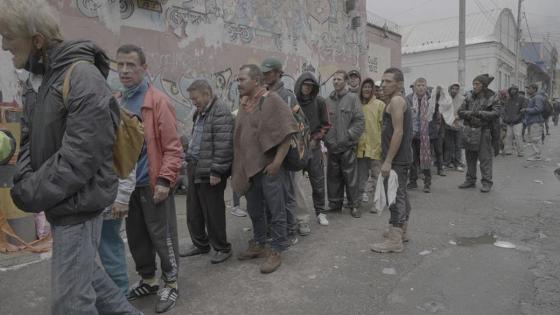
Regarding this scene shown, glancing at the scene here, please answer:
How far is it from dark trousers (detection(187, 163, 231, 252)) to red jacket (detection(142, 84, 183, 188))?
3.20 feet

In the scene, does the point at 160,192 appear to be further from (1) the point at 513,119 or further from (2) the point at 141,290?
(1) the point at 513,119

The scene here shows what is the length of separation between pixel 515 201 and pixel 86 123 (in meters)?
6.52

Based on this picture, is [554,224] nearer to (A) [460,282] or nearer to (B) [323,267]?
(A) [460,282]

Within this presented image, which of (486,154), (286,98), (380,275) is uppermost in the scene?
(286,98)

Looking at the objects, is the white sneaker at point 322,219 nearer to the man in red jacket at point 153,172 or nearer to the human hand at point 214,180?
the human hand at point 214,180

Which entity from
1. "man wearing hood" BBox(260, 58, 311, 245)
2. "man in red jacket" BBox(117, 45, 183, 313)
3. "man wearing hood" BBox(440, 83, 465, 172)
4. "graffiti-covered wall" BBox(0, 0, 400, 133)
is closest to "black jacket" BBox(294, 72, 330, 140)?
"man wearing hood" BBox(260, 58, 311, 245)

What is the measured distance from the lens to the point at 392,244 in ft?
14.5

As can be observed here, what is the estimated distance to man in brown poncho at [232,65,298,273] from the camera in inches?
150

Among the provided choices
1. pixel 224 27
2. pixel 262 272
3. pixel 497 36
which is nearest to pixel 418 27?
pixel 497 36

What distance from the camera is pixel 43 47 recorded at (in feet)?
6.68

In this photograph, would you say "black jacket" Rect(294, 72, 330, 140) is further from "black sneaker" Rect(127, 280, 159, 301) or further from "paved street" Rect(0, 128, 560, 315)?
"black sneaker" Rect(127, 280, 159, 301)

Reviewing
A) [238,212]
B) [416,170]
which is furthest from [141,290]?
[416,170]

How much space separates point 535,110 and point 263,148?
377 inches

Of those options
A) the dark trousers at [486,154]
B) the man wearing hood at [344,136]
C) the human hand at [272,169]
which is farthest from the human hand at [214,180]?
the dark trousers at [486,154]
